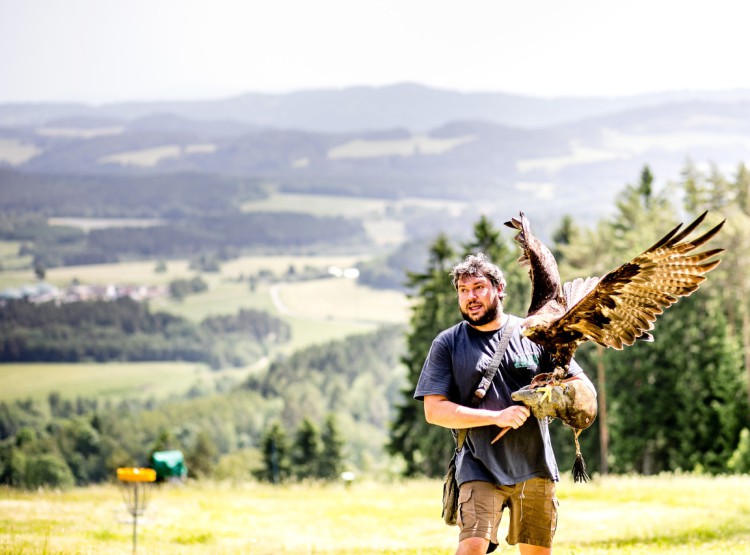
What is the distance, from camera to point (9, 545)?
37.9ft

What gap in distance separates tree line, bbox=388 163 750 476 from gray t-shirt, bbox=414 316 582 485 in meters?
34.1

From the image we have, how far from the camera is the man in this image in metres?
7.32

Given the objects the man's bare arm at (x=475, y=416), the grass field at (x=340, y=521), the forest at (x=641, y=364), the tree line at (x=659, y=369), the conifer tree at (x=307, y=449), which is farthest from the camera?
the conifer tree at (x=307, y=449)

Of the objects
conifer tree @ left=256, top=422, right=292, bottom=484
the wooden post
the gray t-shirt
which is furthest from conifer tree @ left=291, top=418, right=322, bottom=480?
the gray t-shirt

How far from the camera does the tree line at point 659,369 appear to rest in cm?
4312

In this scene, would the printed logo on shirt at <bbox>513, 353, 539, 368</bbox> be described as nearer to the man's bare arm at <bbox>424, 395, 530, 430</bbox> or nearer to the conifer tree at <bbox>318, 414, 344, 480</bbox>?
the man's bare arm at <bbox>424, 395, 530, 430</bbox>

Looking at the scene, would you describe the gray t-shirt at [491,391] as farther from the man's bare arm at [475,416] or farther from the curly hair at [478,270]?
the curly hair at [478,270]

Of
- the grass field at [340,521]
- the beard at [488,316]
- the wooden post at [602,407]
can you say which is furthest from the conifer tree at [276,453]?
the beard at [488,316]

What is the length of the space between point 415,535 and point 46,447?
107063 mm

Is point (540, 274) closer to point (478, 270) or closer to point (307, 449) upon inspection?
point (478, 270)

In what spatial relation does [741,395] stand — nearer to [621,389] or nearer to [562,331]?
[621,389]

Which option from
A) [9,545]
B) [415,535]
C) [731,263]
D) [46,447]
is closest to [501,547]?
[415,535]

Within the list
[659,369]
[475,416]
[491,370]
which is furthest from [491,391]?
[659,369]

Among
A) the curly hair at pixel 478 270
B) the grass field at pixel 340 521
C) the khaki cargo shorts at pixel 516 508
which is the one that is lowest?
the grass field at pixel 340 521
